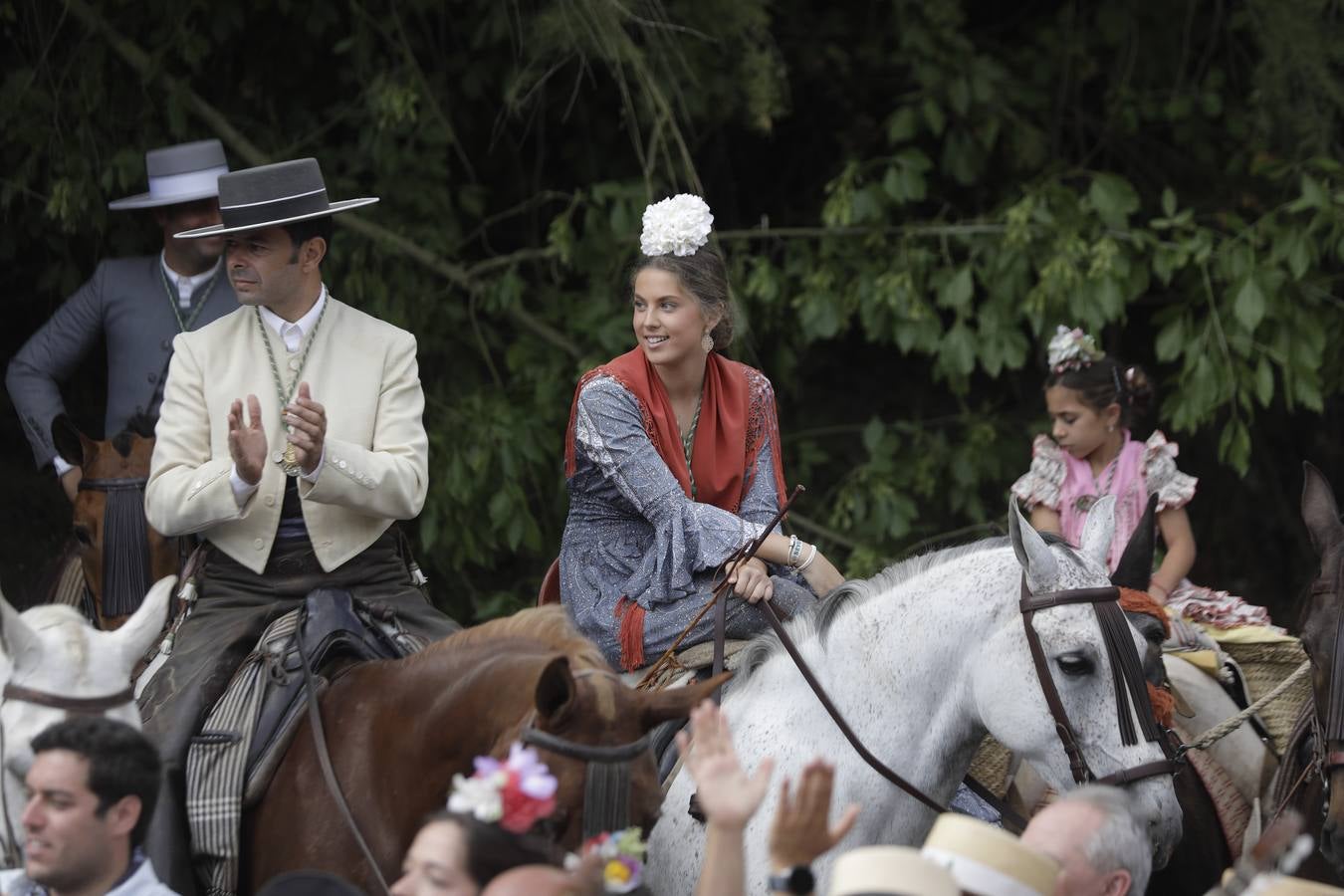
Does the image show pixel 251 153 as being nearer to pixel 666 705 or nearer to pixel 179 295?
pixel 179 295

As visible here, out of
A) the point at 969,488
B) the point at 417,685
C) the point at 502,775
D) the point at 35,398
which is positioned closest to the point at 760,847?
the point at 417,685

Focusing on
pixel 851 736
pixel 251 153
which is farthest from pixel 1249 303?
pixel 251 153

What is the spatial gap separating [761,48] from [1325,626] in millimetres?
3831

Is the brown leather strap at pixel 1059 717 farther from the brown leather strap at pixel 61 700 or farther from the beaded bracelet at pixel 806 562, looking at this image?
the brown leather strap at pixel 61 700

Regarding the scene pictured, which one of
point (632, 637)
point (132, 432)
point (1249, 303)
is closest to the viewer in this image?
point (632, 637)

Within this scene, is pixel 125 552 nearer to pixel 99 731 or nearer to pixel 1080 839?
pixel 99 731

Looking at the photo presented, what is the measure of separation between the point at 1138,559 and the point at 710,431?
989 mm

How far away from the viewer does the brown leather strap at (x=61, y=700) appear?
2.89 m

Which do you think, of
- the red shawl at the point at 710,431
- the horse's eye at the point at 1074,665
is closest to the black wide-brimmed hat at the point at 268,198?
the red shawl at the point at 710,431

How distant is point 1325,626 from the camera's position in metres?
3.68

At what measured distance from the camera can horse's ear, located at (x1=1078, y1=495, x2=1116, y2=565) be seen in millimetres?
3365

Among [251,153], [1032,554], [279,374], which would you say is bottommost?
[1032,554]

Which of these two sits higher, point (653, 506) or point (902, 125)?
point (902, 125)

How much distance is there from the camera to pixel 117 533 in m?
4.32
